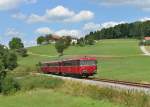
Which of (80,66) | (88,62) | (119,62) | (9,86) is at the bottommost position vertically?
(119,62)

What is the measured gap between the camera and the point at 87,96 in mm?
32906

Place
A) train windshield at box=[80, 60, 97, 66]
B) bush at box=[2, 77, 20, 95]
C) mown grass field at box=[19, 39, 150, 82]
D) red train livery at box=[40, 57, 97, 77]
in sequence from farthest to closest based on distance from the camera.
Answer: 1. mown grass field at box=[19, 39, 150, 82]
2. train windshield at box=[80, 60, 97, 66]
3. red train livery at box=[40, 57, 97, 77]
4. bush at box=[2, 77, 20, 95]

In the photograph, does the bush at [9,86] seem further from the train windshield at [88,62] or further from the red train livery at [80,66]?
the train windshield at [88,62]

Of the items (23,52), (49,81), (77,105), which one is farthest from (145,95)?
(23,52)

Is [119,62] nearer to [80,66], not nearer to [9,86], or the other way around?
[80,66]

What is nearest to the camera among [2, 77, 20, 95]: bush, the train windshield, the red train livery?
[2, 77, 20, 95]: bush

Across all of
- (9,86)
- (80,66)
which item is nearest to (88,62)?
(80,66)

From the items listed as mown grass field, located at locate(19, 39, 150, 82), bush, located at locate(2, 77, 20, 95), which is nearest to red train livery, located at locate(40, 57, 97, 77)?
mown grass field, located at locate(19, 39, 150, 82)

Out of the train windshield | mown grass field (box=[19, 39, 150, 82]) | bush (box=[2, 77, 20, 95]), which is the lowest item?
mown grass field (box=[19, 39, 150, 82])

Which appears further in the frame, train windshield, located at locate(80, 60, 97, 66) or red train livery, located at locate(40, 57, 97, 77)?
train windshield, located at locate(80, 60, 97, 66)

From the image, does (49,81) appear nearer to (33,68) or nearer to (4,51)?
(33,68)

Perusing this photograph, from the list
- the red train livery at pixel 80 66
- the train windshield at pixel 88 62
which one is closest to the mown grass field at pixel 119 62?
the red train livery at pixel 80 66

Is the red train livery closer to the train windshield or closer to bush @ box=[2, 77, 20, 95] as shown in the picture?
the train windshield

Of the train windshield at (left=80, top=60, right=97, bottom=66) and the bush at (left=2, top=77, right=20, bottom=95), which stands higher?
the train windshield at (left=80, top=60, right=97, bottom=66)
